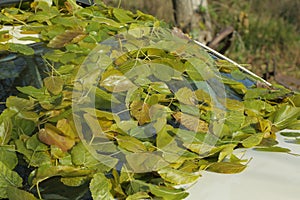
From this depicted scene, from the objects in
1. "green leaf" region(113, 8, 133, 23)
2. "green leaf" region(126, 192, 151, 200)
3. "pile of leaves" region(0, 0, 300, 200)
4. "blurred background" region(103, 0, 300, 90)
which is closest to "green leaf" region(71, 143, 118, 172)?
"pile of leaves" region(0, 0, 300, 200)

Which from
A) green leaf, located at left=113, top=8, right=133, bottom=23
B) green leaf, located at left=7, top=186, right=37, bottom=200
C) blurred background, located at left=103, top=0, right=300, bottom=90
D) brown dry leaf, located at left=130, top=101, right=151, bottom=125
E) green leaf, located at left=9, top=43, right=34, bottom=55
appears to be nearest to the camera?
green leaf, located at left=7, top=186, right=37, bottom=200

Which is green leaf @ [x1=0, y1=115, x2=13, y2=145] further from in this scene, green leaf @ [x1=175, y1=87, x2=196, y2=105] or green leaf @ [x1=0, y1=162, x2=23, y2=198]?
green leaf @ [x1=175, y1=87, x2=196, y2=105]

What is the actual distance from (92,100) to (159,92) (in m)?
0.21

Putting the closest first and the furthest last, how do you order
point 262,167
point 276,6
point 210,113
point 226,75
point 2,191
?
point 2,191, point 262,167, point 210,113, point 226,75, point 276,6

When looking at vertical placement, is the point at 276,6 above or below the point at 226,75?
below

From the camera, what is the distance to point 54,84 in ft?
5.43

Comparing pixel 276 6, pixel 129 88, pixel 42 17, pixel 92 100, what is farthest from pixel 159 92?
pixel 276 6

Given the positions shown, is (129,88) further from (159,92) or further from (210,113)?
(210,113)

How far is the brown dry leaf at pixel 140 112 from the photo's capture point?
1.52m

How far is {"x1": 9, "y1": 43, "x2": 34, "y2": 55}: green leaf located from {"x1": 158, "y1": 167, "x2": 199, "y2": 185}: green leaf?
27.8 inches

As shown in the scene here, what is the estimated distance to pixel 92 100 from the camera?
1.55m

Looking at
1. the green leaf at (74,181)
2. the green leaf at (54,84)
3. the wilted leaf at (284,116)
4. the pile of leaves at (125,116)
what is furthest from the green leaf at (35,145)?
the wilted leaf at (284,116)

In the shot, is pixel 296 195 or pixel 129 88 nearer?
pixel 296 195

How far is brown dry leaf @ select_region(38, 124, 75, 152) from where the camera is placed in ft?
4.69
